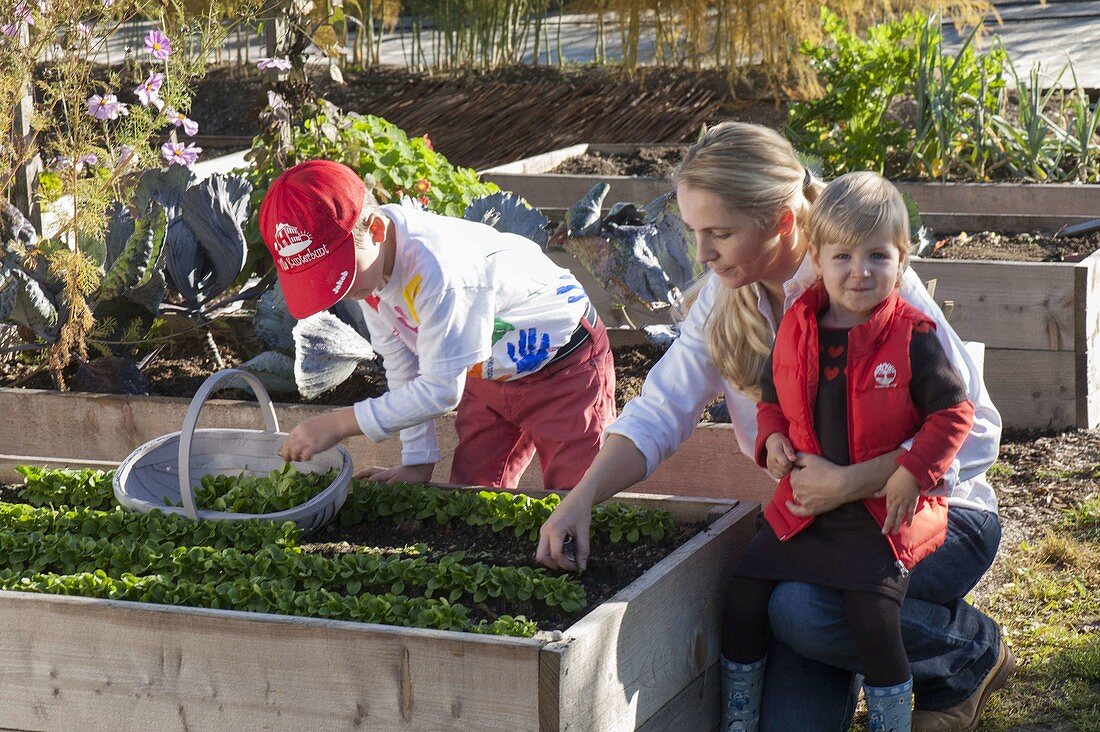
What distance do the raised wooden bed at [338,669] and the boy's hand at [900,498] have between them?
1.15ft

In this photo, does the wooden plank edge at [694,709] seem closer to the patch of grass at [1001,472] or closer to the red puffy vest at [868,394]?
the red puffy vest at [868,394]

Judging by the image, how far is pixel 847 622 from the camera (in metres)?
2.17

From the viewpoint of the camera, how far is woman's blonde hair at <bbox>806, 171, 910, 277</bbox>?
206cm

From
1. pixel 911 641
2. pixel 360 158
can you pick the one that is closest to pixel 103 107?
pixel 360 158

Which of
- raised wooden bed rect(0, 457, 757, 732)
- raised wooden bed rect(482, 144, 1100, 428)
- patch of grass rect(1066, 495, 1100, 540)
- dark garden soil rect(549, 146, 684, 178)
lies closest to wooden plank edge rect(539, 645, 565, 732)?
raised wooden bed rect(0, 457, 757, 732)

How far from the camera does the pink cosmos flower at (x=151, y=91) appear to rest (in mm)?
3595

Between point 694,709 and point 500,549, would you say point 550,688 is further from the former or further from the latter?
point 500,549

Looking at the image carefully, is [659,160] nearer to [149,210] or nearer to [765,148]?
[149,210]

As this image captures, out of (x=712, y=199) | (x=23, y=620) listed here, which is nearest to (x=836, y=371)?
(x=712, y=199)

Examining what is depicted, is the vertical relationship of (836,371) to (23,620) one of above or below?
above

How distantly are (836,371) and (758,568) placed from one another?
15.1 inches

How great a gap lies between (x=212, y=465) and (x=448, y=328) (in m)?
0.77

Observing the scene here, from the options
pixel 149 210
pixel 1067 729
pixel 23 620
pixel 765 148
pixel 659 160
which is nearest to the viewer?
pixel 23 620

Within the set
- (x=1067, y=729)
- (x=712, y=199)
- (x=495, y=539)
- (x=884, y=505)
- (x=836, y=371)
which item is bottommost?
(x=1067, y=729)
